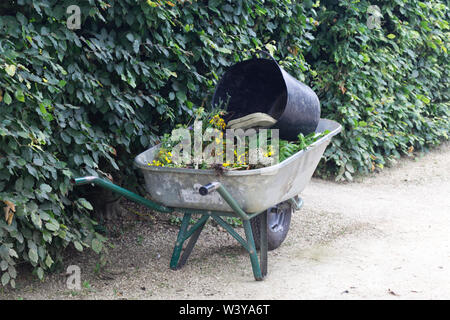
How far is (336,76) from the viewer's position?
638 centimetres

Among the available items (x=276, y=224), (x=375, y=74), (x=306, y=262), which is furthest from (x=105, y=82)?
(x=375, y=74)

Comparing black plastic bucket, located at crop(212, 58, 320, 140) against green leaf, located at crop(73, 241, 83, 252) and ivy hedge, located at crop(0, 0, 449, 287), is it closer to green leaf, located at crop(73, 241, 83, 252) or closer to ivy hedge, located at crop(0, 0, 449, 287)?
ivy hedge, located at crop(0, 0, 449, 287)

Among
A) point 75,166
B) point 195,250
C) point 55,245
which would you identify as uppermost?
point 75,166

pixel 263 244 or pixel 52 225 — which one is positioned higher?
pixel 52 225

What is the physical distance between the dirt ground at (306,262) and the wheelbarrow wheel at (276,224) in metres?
0.09

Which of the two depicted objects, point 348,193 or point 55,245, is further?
point 348,193

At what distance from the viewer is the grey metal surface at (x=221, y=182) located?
129 inches

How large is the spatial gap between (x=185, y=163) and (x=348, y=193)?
2.94 m

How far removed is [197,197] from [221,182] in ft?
0.65

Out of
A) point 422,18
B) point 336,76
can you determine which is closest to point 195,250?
point 336,76

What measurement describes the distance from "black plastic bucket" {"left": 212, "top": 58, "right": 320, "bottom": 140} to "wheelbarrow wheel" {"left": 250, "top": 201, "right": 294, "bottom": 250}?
0.57 metres

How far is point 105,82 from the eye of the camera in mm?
3646

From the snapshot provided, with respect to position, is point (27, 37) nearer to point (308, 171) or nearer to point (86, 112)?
point (86, 112)

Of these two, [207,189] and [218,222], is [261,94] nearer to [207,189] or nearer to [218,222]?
[218,222]
